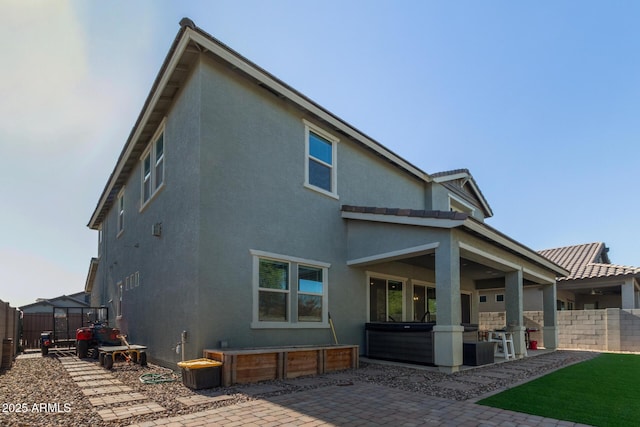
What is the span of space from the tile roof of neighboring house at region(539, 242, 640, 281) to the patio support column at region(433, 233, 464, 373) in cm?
1415

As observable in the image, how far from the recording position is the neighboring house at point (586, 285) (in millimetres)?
18312

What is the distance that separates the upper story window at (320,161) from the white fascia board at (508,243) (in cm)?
396

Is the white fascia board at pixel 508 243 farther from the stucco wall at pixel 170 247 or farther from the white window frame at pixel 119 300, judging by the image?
the white window frame at pixel 119 300

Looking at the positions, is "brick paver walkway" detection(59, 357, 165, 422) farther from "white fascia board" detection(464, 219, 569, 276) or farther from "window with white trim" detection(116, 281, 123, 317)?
"white fascia board" detection(464, 219, 569, 276)

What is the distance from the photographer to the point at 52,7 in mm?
7734

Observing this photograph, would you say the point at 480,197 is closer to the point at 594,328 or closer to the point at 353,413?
the point at 594,328

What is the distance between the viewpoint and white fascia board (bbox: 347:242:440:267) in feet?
30.8

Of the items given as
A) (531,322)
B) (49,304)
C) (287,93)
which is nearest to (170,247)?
(287,93)

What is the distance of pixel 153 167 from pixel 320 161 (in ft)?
16.5

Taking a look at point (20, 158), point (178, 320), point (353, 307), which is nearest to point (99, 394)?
point (178, 320)

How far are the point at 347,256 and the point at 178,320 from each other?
502 cm

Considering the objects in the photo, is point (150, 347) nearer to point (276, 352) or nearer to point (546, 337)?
point (276, 352)

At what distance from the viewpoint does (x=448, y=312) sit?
8.84 m

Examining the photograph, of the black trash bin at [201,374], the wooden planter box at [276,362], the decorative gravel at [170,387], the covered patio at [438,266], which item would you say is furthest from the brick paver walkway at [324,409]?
the covered patio at [438,266]
